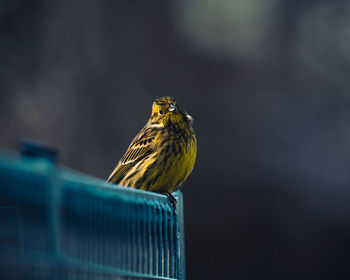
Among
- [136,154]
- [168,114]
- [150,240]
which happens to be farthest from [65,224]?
[168,114]

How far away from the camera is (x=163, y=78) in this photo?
1305 cm

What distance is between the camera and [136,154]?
15.7 feet

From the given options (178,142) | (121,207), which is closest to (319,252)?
(178,142)

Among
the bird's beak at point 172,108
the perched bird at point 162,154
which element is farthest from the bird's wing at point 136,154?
the bird's beak at point 172,108

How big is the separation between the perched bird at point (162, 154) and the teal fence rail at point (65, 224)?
61.0 inches

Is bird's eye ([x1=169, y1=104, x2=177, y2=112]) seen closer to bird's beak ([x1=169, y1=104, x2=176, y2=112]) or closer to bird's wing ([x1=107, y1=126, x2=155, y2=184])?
bird's beak ([x1=169, y1=104, x2=176, y2=112])

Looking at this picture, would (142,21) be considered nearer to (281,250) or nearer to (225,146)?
(225,146)

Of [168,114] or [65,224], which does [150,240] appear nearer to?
[65,224]

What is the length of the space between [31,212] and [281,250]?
8576mm

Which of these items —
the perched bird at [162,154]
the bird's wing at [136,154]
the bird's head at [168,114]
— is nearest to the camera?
Answer: the perched bird at [162,154]

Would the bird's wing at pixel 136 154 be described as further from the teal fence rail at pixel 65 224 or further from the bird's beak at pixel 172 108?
the teal fence rail at pixel 65 224

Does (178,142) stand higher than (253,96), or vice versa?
(178,142)

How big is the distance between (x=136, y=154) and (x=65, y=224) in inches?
108

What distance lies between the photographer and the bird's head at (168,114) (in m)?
4.80
